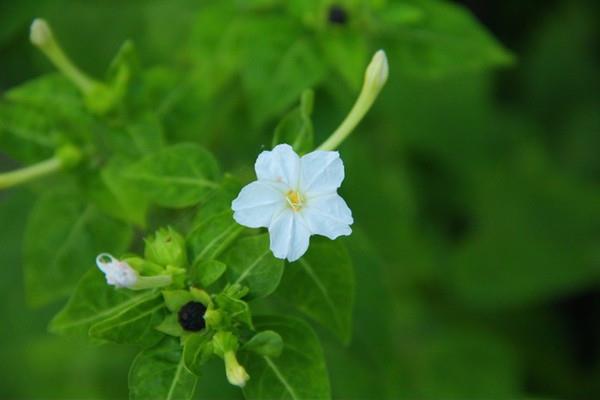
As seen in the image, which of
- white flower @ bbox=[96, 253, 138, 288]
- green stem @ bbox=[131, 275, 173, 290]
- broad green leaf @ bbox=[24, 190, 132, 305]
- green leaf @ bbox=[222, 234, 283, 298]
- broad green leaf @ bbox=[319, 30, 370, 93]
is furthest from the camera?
broad green leaf @ bbox=[319, 30, 370, 93]

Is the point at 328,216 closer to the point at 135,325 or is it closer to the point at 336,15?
the point at 135,325

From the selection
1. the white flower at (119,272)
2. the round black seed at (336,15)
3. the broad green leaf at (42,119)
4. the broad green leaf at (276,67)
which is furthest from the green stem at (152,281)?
the round black seed at (336,15)

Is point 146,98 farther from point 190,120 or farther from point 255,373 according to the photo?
point 255,373

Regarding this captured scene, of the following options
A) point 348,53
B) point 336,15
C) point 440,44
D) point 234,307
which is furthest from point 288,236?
point 440,44

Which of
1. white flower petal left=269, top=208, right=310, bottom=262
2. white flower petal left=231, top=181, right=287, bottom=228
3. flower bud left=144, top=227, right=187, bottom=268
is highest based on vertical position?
white flower petal left=231, top=181, right=287, bottom=228

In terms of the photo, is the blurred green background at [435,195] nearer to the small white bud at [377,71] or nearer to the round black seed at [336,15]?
the round black seed at [336,15]

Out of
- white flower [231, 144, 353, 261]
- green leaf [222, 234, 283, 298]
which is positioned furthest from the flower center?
green leaf [222, 234, 283, 298]

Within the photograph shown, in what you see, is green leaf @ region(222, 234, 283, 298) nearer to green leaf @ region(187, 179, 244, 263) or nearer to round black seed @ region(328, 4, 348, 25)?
green leaf @ region(187, 179, 244, 263)
